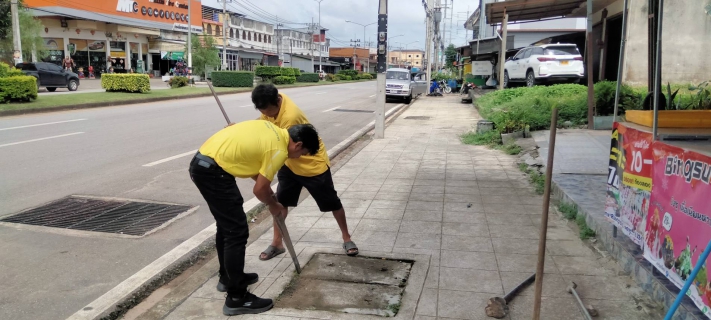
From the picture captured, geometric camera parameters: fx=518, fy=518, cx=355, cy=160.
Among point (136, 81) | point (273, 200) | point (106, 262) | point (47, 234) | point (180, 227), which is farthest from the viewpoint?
point (136, 81)

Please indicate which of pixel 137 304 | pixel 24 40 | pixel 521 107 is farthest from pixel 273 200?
pixel 24 40

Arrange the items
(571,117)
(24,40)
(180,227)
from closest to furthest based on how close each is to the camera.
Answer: (180,227), (571,117), (24,40)

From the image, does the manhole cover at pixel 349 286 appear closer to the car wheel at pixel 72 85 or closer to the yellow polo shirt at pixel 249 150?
the yellow polo shirt at pixel 249 150

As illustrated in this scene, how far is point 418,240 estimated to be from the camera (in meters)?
4.98

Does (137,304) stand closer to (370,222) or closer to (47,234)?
(47,234)

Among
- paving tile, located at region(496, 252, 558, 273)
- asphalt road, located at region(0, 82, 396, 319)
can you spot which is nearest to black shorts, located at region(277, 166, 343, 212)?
asphalt road, located at region(0, 82, 396, 319)

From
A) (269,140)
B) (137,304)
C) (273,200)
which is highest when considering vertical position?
(269,140)

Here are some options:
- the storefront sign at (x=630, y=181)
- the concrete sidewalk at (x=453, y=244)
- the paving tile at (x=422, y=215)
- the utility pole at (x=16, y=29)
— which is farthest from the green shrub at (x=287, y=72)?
the storefront sign at (x=630, y=181)

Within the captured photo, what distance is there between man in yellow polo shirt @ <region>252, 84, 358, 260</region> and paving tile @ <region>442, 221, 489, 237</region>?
1126 mm

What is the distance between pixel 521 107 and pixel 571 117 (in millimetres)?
1117

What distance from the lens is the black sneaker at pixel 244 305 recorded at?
11.5 feet

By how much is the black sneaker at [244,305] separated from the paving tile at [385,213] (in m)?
2.36

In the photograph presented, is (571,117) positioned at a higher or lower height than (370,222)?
higher

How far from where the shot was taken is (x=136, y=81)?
76.3ft
